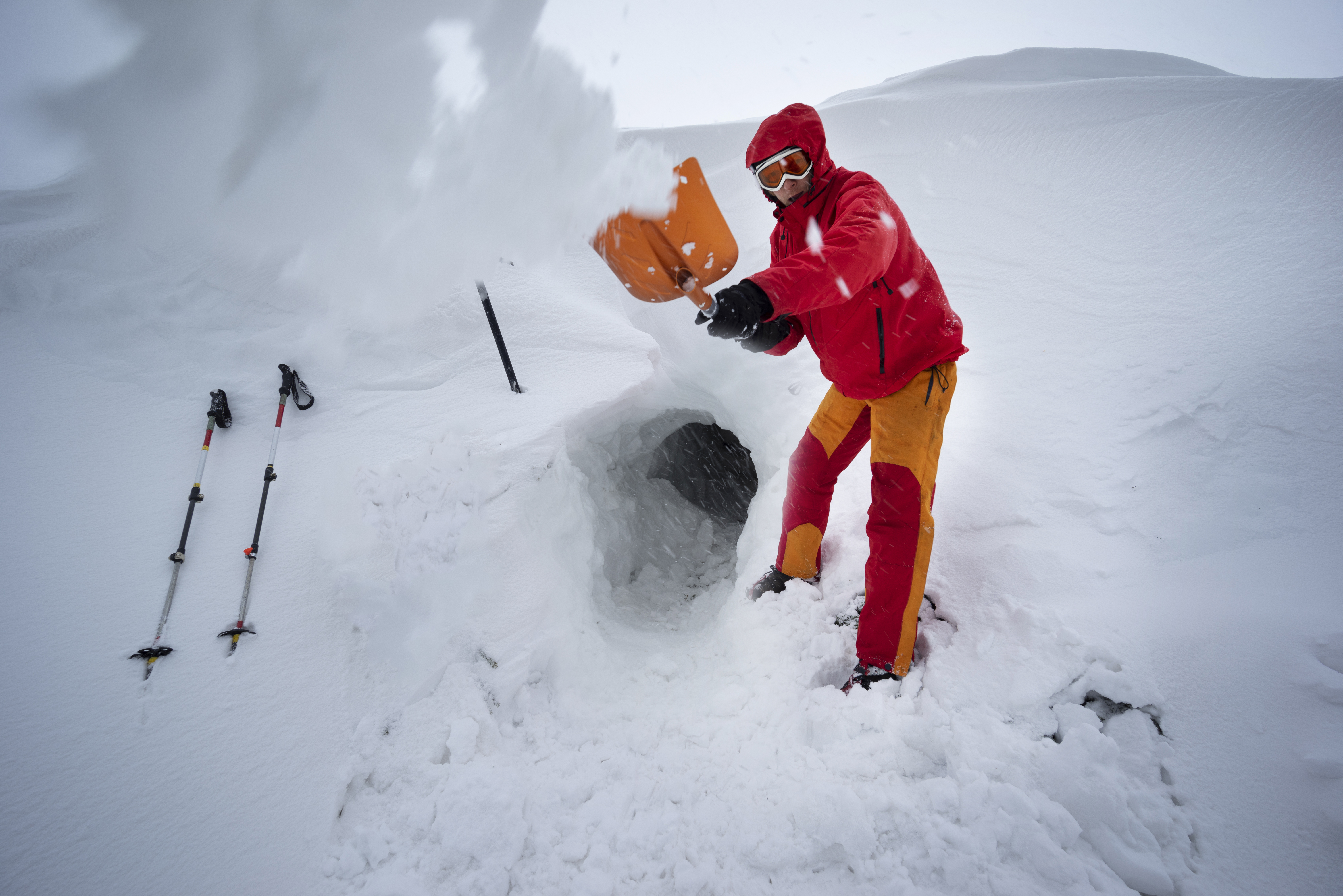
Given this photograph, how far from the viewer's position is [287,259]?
3.59m

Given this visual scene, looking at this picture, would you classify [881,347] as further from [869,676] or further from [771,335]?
[869,676]

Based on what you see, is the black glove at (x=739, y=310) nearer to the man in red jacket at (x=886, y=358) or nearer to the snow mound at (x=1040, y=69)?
the man in red jacket at (x=886, y=358)

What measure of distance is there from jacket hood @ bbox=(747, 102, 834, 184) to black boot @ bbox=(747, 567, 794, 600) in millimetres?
1849

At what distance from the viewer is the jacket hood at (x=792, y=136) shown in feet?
6.42

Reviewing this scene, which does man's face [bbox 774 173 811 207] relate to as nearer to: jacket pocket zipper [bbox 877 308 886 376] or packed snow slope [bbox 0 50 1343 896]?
jacket pocket zipper [bbox 877 308 886 376]

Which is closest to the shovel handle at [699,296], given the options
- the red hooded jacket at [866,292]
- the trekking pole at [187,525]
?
the red hooded jacket at [866,292]

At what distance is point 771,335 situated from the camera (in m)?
2.35

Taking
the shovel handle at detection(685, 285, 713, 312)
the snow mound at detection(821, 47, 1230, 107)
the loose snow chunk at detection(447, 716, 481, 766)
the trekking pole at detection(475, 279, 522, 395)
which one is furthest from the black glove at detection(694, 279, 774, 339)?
the snow mound at detection(821, 47, 1230, 107)

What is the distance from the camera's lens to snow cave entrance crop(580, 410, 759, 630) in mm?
3768

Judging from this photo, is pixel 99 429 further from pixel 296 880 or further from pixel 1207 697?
pixel 1207 697

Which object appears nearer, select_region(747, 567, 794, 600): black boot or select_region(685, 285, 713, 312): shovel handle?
select_region(685, 285, 713, 312): shovel handle

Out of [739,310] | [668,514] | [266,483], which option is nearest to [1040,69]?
[668,514]

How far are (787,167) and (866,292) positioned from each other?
59 cm

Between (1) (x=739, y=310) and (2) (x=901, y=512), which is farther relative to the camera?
(2) (x=901, y=512)
